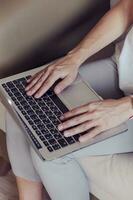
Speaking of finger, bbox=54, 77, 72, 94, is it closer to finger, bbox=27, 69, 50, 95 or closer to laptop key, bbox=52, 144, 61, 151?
finger, bbox=27, 69, 50, 95

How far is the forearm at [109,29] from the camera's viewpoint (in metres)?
1.27

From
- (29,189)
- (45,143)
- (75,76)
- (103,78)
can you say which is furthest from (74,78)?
(29,189)

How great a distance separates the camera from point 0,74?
1352mm

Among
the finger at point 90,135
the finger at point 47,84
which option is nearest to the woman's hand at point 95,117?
the finger at point 90,135

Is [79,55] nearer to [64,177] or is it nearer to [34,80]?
[34,80]

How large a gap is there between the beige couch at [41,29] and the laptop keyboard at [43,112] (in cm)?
15

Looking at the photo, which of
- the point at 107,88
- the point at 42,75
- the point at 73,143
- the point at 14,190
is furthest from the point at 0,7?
the point at 14,190

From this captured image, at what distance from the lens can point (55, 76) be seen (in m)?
1.20

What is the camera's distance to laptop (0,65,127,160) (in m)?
1.04

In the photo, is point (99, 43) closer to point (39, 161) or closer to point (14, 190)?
point (39, 161)

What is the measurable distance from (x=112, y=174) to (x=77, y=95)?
0.70 ft

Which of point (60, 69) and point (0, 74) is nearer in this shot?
point (60, 69)

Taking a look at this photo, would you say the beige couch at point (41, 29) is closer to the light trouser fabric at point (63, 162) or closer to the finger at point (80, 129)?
the light trouser fabric at point (63, 162)

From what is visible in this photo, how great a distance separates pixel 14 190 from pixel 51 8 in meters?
0.61
